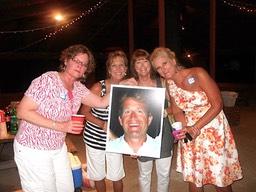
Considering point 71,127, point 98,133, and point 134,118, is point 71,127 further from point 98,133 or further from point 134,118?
point 98,133

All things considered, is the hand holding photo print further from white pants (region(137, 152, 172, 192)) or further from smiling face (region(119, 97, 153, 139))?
white pants (region(137, 152, 172, 192))

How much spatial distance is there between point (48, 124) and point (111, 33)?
10423mm

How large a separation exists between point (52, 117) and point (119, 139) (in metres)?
0.60

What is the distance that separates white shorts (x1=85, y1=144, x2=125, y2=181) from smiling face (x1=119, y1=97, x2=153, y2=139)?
496 mm

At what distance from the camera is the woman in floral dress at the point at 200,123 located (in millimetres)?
2254

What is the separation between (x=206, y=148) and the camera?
2357 millimetres

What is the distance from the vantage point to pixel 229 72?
43.8 ft

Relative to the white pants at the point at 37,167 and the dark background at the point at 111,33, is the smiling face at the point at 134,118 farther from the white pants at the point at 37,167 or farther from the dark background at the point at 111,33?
the dark background at the point at 111,33

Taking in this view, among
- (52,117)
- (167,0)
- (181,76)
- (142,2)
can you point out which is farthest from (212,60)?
(52,117)

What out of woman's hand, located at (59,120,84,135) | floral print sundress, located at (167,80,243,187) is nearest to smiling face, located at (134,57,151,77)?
Answer: floral print sundress, located at (167,80,243,187)

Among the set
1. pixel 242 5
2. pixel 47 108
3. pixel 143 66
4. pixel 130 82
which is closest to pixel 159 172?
pixel 130 82

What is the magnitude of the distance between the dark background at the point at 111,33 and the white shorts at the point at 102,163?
5.74 metres

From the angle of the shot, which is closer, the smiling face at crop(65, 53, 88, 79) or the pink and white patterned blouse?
the pink and white patterned blouse

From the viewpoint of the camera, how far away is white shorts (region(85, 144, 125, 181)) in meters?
2.61
